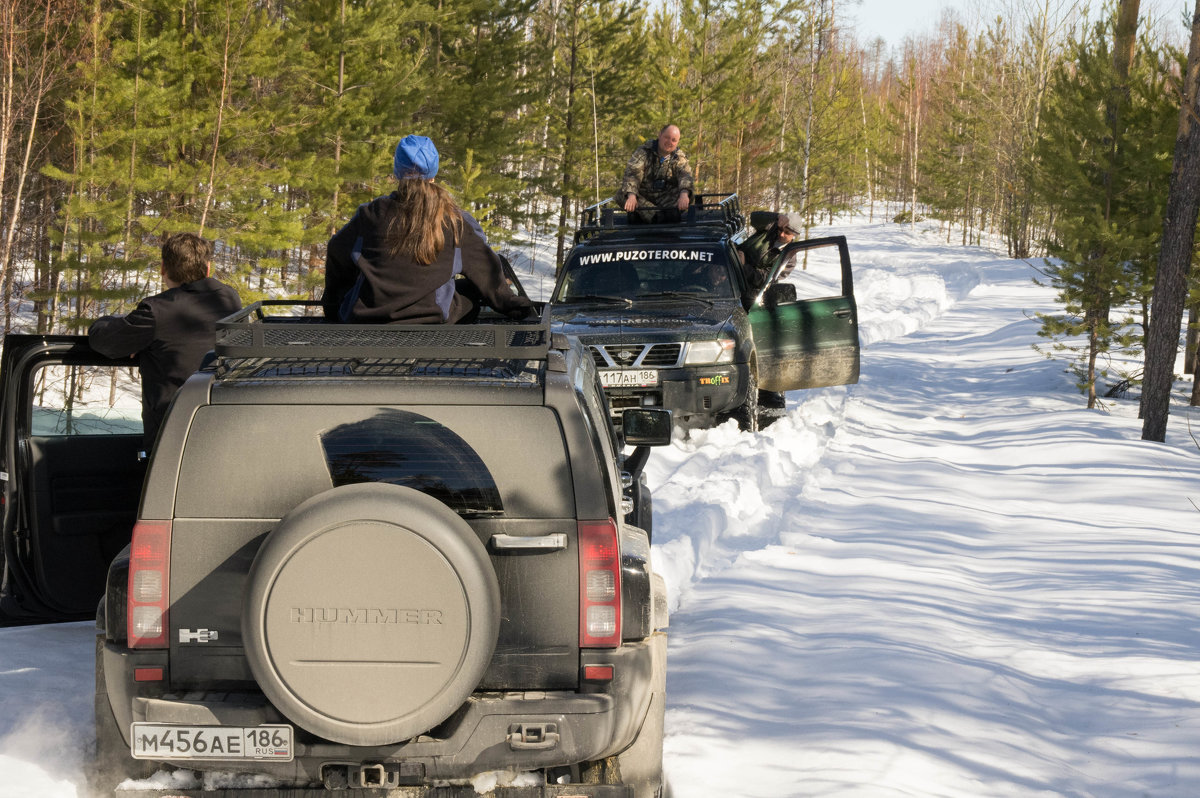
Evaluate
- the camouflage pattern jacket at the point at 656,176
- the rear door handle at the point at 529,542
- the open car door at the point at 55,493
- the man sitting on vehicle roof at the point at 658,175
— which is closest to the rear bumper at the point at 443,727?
the rear door handle at the point at 529,542

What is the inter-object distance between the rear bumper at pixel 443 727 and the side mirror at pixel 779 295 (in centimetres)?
778

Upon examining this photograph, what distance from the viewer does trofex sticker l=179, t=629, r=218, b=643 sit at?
2.97 metres

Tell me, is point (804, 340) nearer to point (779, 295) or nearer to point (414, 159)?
point (779, 295)

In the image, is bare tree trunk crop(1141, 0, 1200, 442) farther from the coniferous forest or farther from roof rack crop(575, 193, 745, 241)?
roof rack crop(575, 193, 745, 241)

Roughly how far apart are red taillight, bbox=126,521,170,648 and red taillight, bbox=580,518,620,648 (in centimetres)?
115

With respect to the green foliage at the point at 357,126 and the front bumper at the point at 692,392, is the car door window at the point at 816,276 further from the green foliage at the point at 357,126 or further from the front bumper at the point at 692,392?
the front bumper at the point at 692,392

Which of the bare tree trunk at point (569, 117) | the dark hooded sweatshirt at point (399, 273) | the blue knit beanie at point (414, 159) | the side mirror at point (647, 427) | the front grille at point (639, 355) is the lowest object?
the front grille at point (639, 355)

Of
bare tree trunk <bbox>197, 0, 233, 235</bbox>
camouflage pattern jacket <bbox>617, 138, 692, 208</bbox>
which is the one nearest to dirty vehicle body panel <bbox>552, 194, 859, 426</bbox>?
camouflage pattern jacket <bbox>617, 138, 692, 208</bbox>

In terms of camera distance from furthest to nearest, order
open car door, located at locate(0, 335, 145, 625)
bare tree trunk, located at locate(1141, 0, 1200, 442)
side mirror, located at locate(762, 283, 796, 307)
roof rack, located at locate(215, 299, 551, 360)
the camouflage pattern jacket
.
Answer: the camouflage pattern jacket
bare tree trunk, located at locate(1141, 0, 1200, 442)
side mirror, located at locate(762, 283, 796, 307)
open car door, located at locate(0, 335, 145, 625)
roof rack, located at locate(215, 299, 551, 360)

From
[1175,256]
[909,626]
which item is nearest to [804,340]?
[1175,256]

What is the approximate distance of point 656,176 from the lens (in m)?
13.2

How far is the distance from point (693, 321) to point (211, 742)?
24.6 feet

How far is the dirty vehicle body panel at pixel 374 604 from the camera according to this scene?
9.10ft

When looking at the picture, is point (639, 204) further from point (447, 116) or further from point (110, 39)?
point (447, 116)
